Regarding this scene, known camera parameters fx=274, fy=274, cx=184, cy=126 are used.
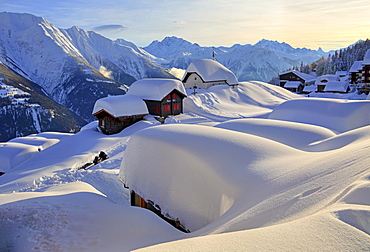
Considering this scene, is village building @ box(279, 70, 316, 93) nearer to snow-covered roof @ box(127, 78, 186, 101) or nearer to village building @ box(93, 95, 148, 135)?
snow-covered roof @ box(127, 78, 186, 101)

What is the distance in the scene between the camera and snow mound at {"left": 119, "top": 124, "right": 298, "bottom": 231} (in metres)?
6.01

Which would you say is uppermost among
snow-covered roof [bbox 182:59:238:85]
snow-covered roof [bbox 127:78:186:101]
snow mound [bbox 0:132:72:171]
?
snow-covered roof [bbox 182:59:238:85]

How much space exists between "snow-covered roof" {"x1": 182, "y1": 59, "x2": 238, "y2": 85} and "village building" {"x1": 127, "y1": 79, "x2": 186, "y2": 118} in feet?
37.3

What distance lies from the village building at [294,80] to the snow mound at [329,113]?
166 feet

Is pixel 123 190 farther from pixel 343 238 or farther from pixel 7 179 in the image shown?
pixel 343 238

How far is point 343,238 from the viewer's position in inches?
110

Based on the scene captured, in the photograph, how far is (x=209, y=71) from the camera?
42.3 m

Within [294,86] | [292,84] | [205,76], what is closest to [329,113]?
[205,76]

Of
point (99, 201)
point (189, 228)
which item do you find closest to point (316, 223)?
point (189, 228)

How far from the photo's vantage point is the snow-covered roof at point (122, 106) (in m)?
25.8

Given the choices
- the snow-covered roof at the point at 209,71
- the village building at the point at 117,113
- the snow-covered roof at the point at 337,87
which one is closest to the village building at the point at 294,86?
the snow-covered roof at the point at 337,87

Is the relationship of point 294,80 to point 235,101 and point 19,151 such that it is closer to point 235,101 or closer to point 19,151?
point 235,101

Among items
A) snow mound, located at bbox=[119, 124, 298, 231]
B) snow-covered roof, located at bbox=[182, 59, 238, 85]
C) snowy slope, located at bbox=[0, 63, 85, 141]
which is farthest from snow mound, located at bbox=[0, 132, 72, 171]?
snowy slope, located at bbox=[0, 63, 85, 141]

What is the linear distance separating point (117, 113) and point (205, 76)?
1940cm
